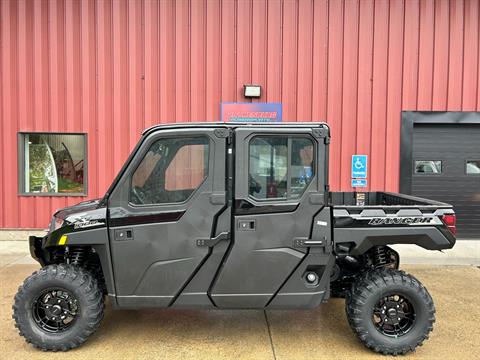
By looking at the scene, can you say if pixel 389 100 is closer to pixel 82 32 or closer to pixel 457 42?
pixel 457 42

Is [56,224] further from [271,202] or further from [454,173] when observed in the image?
[454,173]

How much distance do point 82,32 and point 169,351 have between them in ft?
21.8

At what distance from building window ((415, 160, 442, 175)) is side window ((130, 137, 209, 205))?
6219 mm

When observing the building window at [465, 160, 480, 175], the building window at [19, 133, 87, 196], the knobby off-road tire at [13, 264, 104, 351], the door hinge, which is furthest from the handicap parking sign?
the knobby off-road tire at [13, 264, 104, 351]

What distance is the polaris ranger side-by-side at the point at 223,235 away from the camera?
3.43 meters

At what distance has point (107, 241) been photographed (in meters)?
3.47

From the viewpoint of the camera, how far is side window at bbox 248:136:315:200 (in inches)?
135

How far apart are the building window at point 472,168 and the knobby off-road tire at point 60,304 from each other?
7.69m

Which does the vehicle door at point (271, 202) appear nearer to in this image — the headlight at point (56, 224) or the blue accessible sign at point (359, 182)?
the headlight at point (56, 224)

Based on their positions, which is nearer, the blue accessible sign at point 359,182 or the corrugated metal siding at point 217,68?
the corrugated metal siding at point 217,68

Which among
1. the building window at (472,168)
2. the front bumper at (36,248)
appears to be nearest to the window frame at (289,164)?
the front bumper at (36,248)

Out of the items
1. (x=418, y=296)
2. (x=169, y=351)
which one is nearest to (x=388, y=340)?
(x=418, y=296)

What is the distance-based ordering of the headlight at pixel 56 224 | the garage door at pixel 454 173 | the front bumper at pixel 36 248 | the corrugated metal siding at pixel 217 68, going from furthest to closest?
1. the garage door at pixel 454 173
2. the corrugated metal siding at pixel 217 68
3. the front bumper at pixel 36 248
4. the headlight at pixel 56 224

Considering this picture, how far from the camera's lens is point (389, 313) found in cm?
356
